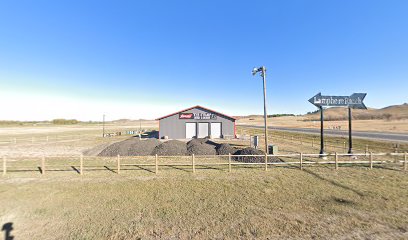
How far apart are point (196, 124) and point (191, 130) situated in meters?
1.37

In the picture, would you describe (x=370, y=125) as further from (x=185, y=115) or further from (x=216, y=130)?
(x=185, y=115)

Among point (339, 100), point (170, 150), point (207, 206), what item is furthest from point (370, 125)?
point (207, 206)

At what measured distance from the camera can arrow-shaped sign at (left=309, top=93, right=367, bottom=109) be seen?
651 inches

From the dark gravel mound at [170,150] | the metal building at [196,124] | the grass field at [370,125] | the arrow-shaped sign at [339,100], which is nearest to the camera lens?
the arrow-shaped sign at [339,100]

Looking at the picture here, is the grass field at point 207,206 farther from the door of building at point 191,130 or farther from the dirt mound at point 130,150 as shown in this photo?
the door of building at point 191,130

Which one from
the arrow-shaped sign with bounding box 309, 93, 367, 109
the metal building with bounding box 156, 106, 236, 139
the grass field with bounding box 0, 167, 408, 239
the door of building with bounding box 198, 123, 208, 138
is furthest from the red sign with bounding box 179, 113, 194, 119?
the grass field with bounding box 0, 167, 408, 239

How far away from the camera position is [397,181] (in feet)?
31.8

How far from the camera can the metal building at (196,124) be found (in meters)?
30.6

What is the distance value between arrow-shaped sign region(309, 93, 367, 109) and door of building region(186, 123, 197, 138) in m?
19.1

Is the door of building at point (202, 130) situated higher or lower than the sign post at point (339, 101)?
lower

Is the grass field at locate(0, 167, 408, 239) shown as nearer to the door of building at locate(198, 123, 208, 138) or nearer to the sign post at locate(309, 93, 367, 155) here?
the sign post at locate(309, 93, 367, 155)

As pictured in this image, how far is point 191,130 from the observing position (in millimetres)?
31234

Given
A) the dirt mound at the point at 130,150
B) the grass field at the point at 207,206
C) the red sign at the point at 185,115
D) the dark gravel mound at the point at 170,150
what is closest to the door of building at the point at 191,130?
the red sign at the point at 185,115

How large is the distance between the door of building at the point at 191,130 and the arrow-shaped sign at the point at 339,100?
62.5ft
